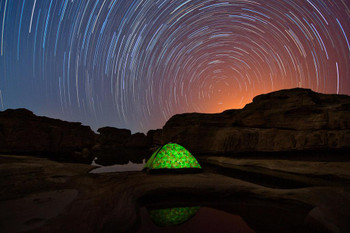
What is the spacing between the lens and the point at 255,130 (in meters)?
17.7

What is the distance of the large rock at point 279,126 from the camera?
45.1 feet

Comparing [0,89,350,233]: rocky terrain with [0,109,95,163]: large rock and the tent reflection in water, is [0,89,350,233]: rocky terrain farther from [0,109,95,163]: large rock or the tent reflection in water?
the tent reflection in water

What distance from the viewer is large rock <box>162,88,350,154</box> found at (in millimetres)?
13742

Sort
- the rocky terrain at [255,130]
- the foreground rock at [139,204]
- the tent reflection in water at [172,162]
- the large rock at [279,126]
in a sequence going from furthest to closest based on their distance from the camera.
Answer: the rocky terrain at [255,130] → the large rock at [279,126] → the tent reflection in water at [172,162] → the foreground rock at [139,204]

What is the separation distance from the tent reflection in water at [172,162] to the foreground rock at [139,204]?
289 centimetres

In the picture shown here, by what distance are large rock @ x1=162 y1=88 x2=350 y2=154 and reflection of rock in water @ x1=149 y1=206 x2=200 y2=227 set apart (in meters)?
14.8

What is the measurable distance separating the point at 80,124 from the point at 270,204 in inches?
1731

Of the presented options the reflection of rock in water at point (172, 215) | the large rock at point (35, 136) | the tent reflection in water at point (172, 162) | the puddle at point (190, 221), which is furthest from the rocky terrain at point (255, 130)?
the reflection of rock in water at point (172, 215)

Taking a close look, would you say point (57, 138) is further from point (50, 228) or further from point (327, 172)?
point (327, 172)

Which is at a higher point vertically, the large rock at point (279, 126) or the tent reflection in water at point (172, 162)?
the large rock at point (279, 126)

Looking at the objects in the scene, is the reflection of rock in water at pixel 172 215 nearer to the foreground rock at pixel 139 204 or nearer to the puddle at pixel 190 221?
the puddle at pixel 190 221

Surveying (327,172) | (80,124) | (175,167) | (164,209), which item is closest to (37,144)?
(80,124)

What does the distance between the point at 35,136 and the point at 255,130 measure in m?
33.3

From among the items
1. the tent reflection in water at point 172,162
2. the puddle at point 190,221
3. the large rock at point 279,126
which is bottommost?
the puddle at point 190,221
